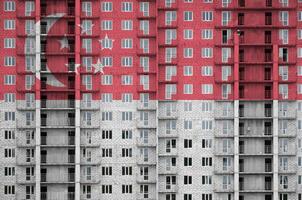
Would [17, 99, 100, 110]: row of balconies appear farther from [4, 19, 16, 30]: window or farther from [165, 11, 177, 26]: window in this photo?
[165, 11, 177, 26]: window

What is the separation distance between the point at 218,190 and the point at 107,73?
23.4 m

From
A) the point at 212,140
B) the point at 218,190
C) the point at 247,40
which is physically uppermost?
the point at 247,40

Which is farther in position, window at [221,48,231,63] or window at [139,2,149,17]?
window at [139,2,149,17]

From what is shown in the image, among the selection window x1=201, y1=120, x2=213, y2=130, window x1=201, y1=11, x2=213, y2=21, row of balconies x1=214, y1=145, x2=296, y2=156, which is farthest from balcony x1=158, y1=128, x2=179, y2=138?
window x1=201, y1=11, x2=213, y2=21

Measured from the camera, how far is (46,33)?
4048 inches

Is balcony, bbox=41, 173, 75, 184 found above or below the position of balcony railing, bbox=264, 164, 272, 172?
below

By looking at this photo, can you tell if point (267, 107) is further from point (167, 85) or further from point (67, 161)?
point (67, 161)

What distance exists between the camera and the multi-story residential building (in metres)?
102

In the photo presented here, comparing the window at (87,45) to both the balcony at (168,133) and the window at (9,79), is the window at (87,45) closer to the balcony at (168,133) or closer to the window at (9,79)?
the window at (9,79)

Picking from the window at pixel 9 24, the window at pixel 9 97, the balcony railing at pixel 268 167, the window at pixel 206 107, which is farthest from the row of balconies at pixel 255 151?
the window at pixel 9 24

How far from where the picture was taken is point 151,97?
103 metres

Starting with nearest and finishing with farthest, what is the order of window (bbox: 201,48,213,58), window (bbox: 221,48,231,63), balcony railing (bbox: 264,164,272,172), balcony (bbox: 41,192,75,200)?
balcony (bbox: 41,192,75,200), balcony railing (bbox: 264,164,272,172), window (bbox: 221,48,231,63), window (bbox: 201,48,213,58)

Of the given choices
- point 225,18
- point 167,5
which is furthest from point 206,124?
point 167,5

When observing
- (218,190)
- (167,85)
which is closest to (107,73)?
(167,85)
